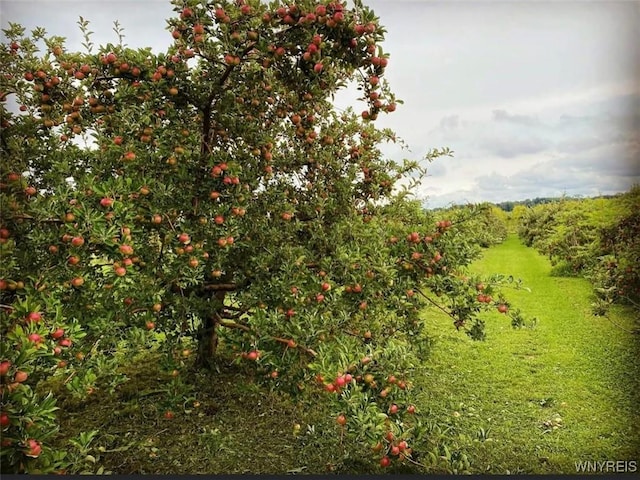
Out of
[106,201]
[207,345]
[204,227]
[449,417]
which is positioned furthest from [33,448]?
[449,417]

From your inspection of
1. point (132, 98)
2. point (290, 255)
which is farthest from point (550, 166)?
point (132, 98)

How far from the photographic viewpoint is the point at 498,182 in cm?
296

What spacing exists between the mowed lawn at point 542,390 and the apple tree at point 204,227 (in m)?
0.52

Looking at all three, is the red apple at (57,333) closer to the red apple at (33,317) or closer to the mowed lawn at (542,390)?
the red apple at (33,317)

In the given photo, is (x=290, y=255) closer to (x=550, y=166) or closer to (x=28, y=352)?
(x=28, y=352)

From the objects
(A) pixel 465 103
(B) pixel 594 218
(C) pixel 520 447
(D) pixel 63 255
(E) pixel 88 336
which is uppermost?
(A) pixel 465 103

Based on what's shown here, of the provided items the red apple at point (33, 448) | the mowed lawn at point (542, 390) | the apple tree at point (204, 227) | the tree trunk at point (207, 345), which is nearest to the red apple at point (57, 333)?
the apple tree at point (204, 227)

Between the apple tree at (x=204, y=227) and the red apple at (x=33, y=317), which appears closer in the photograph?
the red apple at (x=33, y=317)

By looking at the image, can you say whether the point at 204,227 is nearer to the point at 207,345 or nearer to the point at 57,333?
the point at 57,333

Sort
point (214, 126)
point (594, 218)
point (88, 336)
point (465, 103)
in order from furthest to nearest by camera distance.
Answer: point (594, 218), point (465, 103), point (214, 126), point (88, 336)

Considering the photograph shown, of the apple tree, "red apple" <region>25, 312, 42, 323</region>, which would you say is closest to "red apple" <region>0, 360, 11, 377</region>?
the apple tree

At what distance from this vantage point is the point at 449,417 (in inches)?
92.1

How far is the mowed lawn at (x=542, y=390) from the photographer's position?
2107mm

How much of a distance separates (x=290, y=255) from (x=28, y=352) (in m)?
0.95
